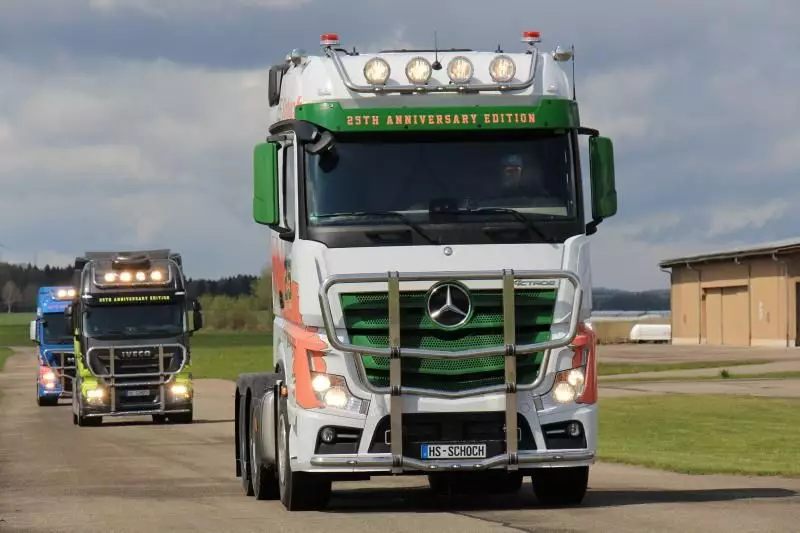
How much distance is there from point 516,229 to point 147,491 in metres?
6.08

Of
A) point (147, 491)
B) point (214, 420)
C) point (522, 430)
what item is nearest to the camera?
point (522, 430)

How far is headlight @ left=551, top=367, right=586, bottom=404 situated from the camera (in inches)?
562

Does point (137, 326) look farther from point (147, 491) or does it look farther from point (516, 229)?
point (516, 229)

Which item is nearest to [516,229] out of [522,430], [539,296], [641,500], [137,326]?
[539,296]

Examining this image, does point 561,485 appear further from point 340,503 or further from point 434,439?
point 340,503

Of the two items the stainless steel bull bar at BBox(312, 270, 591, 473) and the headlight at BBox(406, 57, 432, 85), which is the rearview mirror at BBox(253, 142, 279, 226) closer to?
the stainless steel bull bar at BBox(312, 270, 591, 473)

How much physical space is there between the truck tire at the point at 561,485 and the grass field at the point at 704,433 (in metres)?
5.00

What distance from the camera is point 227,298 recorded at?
17212 cm

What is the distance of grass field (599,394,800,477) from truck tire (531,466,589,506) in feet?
16.4

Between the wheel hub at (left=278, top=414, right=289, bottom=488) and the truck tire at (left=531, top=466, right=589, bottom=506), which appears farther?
the truck tire at (left=531, top=466, right=589, bottom=506)

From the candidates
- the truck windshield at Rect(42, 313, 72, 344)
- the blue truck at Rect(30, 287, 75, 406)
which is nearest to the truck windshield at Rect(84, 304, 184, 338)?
the blue truck at Rect(30, 287, 75, 406)

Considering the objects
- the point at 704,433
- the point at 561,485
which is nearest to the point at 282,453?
the point at 561,485

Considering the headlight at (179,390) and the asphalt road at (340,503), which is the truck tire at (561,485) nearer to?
the asphalt road at (340,503)

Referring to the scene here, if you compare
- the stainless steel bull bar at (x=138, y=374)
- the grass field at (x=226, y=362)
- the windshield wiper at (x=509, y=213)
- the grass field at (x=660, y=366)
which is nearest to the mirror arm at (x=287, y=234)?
the windshield wiper at (x=509, y=213)
